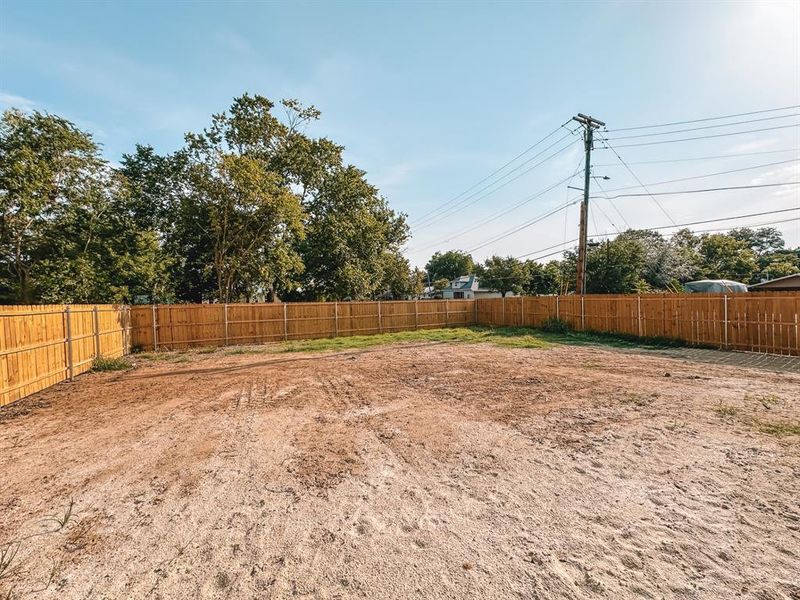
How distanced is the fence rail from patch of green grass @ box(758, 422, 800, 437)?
7.11 meters

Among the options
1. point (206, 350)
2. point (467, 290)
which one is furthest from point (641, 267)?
point (206, 350)

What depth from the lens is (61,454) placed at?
3979 millimetres

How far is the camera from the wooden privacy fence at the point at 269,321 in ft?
42.9

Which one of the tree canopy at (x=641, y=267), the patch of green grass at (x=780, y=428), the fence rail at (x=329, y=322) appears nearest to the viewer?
the patch of green grass at (x=780, y=428)

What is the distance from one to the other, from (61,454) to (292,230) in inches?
629

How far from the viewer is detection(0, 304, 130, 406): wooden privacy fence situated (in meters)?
6.00

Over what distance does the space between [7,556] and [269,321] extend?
1311cm

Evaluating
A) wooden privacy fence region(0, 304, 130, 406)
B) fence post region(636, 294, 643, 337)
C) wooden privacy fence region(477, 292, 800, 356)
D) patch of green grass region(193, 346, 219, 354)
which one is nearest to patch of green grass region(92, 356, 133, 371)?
wooden privacy fence region(0, 304, 130, 406)

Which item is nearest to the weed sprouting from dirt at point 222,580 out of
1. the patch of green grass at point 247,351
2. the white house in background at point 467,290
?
the patch of green grass at point 247,351

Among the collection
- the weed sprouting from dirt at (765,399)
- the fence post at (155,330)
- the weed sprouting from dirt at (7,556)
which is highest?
the fence post at (155,330)

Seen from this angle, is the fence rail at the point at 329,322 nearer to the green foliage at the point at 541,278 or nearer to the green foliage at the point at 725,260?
the green foliage at the point at 541,278

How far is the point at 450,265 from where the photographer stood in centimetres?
6028

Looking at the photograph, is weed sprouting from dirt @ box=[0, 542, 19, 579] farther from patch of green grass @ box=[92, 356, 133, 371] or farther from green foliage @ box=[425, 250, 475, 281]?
green foliage @ box=[425, 250, 475, 281]

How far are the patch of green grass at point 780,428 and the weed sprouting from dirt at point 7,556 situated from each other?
6.70 metres
